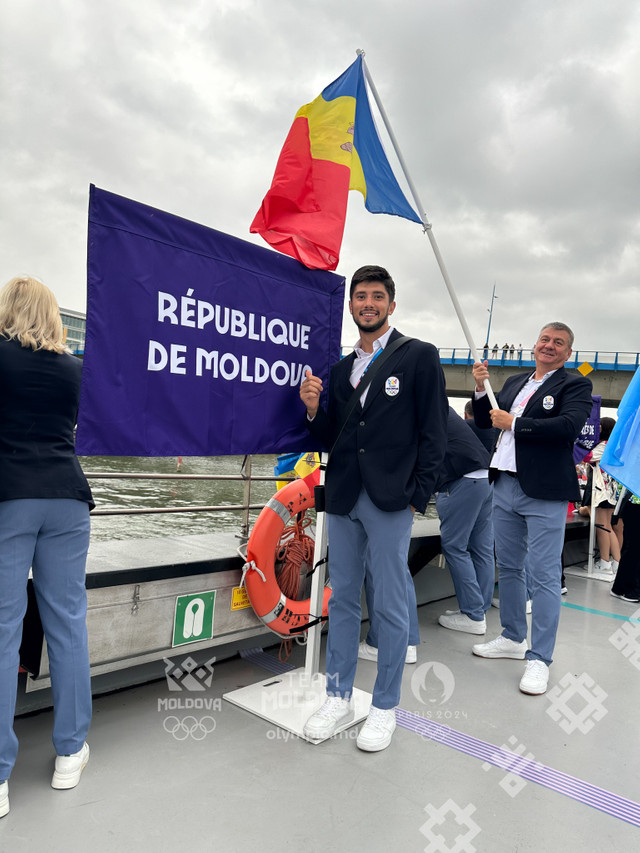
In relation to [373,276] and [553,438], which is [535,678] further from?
[373,276]

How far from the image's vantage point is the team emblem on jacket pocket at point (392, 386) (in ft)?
7.63

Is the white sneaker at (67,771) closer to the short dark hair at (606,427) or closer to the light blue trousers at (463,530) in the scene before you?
the light blue trousers at (463,530)

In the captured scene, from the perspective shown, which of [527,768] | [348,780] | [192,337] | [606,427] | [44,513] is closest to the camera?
[44,513]

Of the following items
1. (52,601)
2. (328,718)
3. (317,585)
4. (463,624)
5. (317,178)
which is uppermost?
(317,178)

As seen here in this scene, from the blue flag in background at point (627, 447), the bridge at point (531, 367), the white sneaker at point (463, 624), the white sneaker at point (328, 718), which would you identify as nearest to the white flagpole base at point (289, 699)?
the white sneaker at point (328, 718)

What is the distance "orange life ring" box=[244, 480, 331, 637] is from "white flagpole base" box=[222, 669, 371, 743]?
0.76ft

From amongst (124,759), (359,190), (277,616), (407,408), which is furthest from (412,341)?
(124,759)

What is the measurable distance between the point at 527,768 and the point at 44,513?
1.97 m

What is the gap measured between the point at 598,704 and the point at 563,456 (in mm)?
1215

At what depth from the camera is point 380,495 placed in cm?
227

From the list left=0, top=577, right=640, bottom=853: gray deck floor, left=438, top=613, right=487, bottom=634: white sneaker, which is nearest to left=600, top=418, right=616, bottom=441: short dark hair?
left=438, top=613, right=487, bottom=634: white sneaker

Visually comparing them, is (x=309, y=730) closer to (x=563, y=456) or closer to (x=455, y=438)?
(x=563, y=456)

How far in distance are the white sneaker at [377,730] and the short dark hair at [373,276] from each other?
65.8 inches

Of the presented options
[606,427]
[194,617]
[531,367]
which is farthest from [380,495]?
[531,367]
